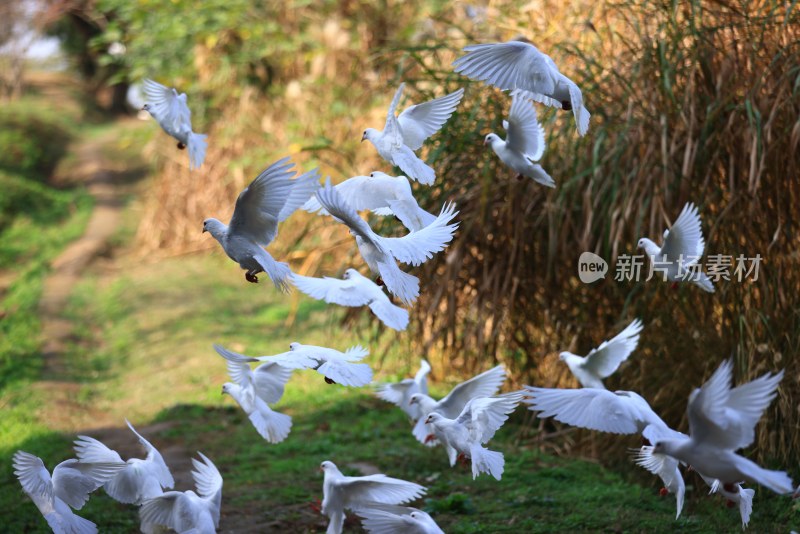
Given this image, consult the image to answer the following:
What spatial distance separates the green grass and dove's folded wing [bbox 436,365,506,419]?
1.74ft

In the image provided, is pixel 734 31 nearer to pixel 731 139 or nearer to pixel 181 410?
pixel 731 139

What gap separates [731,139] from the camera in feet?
13.0

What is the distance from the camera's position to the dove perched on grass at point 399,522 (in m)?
2.78

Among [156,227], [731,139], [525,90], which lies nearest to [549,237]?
[731,139]

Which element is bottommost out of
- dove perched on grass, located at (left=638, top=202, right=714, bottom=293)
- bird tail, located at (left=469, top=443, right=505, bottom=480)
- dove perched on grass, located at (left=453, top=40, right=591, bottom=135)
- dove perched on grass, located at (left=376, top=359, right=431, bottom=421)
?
dove perched on grass, located at (left=376, top=359, right=431, bottom=421)

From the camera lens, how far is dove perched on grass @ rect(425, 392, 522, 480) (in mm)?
2865

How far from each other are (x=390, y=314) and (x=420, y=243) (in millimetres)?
245

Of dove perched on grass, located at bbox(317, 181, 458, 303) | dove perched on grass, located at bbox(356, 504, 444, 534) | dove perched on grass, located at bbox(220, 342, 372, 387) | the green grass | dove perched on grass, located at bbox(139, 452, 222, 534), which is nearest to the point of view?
dove perched on grass, located at bbox(317, 181, 458, 303)

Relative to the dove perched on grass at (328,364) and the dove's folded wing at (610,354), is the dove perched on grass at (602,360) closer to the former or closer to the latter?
the dove's folded wing at (610,354)

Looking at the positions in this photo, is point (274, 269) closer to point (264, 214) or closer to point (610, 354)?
point (264, 214)

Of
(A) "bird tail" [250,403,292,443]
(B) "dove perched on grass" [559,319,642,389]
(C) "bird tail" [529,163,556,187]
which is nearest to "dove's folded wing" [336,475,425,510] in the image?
(A) "bird tail" [250,403,292,443]

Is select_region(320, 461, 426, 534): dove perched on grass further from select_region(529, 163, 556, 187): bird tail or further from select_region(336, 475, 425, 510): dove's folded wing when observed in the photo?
select_region(529, 163, 556, 187): bird tail

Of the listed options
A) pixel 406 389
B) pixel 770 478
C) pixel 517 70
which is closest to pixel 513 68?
pixel 517 70

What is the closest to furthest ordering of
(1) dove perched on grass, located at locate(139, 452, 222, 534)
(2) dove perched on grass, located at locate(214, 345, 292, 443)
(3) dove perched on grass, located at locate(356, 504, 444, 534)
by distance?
(3) dove perched on grass, located at locate(356, 504, 444, 534), (1) dove perched on grass, located at locate(139, 452, 222, 534), (2) dove perched on grass, located at locate(214, 345, 292, 443)
